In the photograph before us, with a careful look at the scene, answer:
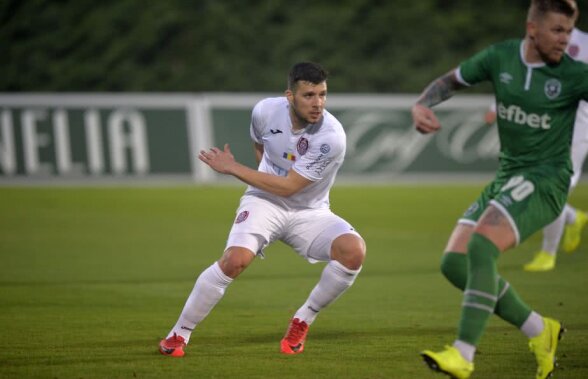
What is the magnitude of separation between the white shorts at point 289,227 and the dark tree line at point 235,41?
20.5m

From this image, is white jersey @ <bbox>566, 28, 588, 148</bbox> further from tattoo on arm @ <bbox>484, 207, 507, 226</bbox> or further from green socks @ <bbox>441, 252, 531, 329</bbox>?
tattoo on arm @ <bbox>484, 207, 507, 226</bbox>

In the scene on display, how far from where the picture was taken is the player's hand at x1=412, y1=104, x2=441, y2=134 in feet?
20.7

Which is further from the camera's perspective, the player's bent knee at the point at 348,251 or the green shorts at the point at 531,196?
the player's bent knee at the point at 348,251

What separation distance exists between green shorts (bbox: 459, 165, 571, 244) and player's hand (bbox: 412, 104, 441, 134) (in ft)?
1.59

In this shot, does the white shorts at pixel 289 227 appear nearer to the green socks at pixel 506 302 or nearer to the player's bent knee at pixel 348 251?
the player's bent knee at pixel 348 251

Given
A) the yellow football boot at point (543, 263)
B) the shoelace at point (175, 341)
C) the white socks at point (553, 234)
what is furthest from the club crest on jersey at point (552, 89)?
the yellow football boot at point (543, 263)

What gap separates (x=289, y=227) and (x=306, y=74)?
3.46ft

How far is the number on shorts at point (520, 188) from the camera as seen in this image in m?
6.17

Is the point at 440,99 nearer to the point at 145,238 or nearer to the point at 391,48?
the point at 145,238

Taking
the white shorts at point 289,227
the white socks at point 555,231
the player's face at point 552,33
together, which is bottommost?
the white socks at point 555,231

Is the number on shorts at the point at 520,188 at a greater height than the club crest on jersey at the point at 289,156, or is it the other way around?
the number on shorts at the point at 520,188

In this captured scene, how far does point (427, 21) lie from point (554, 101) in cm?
2400

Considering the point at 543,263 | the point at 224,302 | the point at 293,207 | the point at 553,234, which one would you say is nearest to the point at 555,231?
the point at 553,234

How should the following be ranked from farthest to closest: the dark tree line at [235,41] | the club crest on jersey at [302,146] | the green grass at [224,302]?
1. the dark tree line at [235,41]
2. the club crest on jersey at [302,146]
3. the green grass at [224,302]
